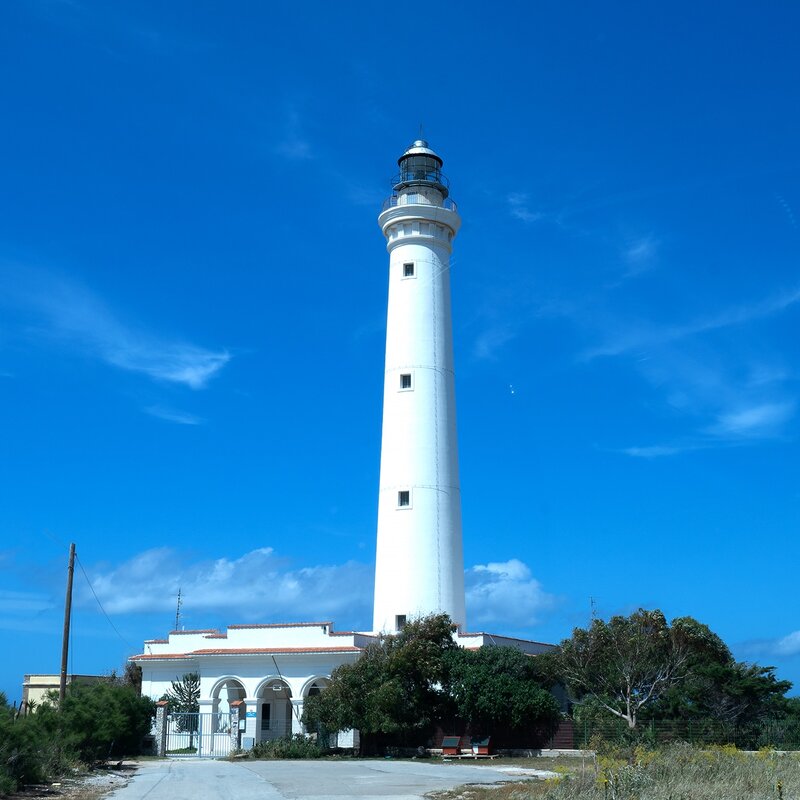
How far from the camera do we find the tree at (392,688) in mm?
32625

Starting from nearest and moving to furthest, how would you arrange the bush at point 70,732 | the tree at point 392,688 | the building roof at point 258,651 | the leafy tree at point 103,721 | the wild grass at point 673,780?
the wild grass at point 673,780
the bush at point 70,732
the leafy tree at point 103,721
the tree at point 392,688
the building roof at point 258,651

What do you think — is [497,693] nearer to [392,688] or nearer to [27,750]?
[392,688]

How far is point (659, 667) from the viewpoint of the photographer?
34781 millimetres

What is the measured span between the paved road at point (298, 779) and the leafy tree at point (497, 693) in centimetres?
325

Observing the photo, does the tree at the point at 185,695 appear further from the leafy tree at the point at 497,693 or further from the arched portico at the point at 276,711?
the leafy tree at the point at 497,693

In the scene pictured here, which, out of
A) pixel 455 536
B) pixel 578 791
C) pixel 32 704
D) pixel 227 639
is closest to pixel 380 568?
pixel 455 536

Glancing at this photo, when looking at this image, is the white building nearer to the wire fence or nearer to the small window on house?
the small window on house

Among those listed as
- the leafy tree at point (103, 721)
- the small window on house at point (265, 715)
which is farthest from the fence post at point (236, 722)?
the leafy tree at point (103, 721)

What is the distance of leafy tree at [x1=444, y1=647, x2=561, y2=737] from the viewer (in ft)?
109

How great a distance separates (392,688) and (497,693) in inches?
142

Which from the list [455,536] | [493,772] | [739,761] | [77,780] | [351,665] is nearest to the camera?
[739,761]

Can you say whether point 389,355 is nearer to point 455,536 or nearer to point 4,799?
point 455,536

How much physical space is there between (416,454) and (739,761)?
69.0 feet

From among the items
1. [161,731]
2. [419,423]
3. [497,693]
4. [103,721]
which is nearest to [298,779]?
[103,721]
